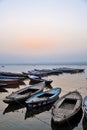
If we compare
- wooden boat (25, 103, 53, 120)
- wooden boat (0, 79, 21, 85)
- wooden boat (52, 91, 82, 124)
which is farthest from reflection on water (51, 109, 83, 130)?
wooden boat (0, 79, 21, 85)

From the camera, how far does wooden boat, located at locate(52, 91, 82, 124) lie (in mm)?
17562

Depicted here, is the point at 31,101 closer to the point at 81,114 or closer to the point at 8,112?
the point at 8,112

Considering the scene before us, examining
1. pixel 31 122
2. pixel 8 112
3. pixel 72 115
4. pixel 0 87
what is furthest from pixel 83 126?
pixel 0 87

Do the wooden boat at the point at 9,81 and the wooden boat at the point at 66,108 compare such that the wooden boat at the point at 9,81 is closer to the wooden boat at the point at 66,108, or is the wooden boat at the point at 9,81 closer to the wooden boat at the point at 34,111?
the wooden boat at the point at 66,108

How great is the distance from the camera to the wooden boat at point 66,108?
17562 millimetres

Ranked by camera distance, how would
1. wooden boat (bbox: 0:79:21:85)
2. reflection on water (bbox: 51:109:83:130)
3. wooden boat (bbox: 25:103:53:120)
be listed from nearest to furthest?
1. reflection on water (bbox: 51:109:83:130)
2. wooden boat (bbox: 25:103:53:120)
3. wooden boat (bbox: 0:79:21:85)

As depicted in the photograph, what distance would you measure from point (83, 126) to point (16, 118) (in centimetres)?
667

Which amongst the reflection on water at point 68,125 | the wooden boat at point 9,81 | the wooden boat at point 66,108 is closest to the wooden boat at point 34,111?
the wooden boat at point 66,108

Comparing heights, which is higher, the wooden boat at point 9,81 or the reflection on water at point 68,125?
the wooden boat at point 9,81

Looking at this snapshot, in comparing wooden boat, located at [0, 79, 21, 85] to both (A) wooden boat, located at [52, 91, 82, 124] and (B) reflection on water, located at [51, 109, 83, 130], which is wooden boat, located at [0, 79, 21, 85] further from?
(B) reflection on water, located at [51, 109, 83, 130]

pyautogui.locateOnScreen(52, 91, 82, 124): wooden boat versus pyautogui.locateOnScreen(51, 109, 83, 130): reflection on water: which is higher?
pyautogui.locateOnScreen(52, 91, 82, 124): wooden boat

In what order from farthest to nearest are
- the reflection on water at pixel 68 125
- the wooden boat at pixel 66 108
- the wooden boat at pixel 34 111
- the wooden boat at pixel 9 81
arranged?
the wooden boat at pixel 9 81 → the wooden boat at pixel 34 111 → the reflection on water at pixel 68 125 → the wooden boat at pixel 66 108

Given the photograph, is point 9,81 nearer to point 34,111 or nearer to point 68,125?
point 34,111

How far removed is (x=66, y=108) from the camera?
20812 millimetres
